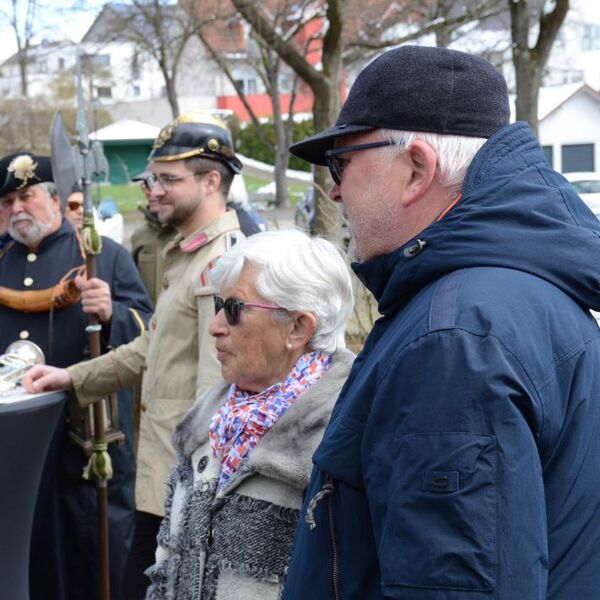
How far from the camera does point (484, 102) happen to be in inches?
63.6

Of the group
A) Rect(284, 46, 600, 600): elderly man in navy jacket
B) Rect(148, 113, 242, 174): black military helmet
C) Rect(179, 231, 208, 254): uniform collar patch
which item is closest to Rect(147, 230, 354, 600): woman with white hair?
Rect(284, 46, 600, 600): elderly man in navy jacket

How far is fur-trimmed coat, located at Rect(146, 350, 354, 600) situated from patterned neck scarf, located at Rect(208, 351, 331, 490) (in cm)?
4

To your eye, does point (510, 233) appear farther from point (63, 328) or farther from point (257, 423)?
point (63, 328)

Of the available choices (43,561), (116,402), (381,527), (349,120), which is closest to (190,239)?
(116,402)

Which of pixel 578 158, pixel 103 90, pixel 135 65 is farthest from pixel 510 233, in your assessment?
pixel 103 90

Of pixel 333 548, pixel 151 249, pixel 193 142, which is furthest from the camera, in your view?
pixel 151 249

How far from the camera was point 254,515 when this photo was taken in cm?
233

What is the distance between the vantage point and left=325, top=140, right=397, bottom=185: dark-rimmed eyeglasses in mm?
1617

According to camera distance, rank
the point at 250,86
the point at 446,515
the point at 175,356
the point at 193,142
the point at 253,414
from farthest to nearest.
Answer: the point at 250,86, the point at 193,142, the point at 175,356, the point at 253,414, the point at 446,515

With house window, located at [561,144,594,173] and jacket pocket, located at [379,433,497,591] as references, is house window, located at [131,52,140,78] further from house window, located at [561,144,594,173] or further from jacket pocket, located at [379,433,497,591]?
jacket pocket, located at [379,433,497,591]

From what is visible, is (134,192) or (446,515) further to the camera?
(134,192)

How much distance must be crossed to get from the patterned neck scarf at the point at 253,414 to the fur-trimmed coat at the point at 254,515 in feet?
0.13

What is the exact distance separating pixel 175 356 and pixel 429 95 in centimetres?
212

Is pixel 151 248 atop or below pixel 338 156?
below
